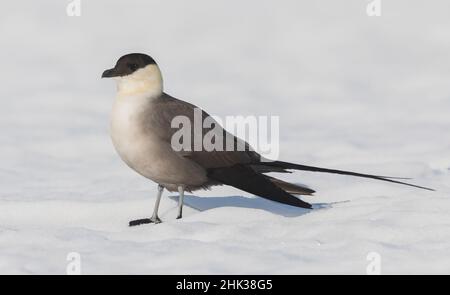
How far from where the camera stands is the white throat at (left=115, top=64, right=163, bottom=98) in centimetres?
745

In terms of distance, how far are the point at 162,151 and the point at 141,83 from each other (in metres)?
0.58

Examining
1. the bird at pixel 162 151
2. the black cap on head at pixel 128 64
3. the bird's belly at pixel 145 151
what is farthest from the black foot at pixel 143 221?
the black cap on head at pixel 128 64

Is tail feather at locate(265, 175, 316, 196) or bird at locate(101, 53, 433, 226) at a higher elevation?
bird at locate(101, 53, 433, 226)

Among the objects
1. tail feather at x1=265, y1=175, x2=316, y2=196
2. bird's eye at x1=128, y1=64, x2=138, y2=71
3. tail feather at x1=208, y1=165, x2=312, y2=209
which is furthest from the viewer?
tail feather at x1=265, y1=175, x2=316, y2=196

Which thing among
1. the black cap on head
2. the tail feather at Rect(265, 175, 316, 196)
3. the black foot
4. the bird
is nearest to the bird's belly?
the bird

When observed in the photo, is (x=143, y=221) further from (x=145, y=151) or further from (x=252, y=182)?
(x=252, y=182)

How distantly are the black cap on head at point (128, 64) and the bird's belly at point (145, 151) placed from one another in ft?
0.88

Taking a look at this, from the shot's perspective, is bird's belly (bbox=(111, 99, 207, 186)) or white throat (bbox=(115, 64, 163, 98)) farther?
white throat (bbox=(115, 64, 163, 98))

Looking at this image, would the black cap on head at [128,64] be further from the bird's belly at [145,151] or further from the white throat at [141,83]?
the bird's belly at [145,151]

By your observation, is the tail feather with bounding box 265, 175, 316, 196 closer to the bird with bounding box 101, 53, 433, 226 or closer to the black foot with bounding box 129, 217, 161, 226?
the bird with bounding box 101, 53, 433, 226

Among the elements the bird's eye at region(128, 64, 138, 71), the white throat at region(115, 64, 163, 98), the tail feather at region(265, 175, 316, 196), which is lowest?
the tail feather at region(265, 175, 316, 196)

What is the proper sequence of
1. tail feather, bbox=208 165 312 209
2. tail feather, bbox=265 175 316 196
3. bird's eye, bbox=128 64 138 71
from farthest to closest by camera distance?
tail feather, bbox=265 175 316 196 → bird's eye, bbox=128 64 138 71 → tail feather, bbox=208 165 312 209

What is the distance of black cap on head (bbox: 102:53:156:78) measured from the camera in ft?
24.4

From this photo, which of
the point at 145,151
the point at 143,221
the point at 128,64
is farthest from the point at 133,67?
the point at 143,221
